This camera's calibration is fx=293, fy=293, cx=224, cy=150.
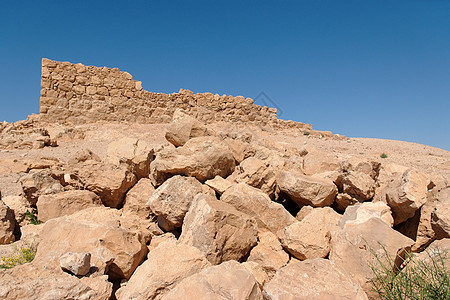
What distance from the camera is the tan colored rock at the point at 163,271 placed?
2447 millimetres

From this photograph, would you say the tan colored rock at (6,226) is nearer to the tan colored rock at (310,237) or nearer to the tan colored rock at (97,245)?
the tan colored rock at (97,245)

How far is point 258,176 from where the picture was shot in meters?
4.45

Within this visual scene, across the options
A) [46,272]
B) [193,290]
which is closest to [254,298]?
[193,290]

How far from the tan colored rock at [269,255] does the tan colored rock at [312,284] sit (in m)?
0.68

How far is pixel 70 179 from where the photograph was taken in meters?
4.84

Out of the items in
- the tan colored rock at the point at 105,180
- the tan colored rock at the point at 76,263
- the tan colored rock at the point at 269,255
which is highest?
the tan colored rock at the point at 105,180

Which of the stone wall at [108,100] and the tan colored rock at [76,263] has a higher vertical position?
the stone wall at [108,100]

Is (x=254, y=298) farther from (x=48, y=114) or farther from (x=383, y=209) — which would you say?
(x=48, y=114)

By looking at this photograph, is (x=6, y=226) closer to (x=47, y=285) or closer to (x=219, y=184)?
(x=47, y=285)

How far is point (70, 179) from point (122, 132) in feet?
20.7

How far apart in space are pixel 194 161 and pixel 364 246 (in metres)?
2.46

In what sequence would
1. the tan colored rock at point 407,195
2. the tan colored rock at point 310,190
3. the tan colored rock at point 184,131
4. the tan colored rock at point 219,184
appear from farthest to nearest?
the tan colored rock at point 184,131, the tan colored rock at point 219,184, the tan colored rock at point 310,190, the tan colored rock at point 407,195

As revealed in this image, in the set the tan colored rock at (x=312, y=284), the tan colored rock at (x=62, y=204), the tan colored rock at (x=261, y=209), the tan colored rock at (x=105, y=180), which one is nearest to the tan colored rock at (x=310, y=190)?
the tan colored rock at (x=261, y=209)

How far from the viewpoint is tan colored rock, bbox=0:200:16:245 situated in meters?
3.74
